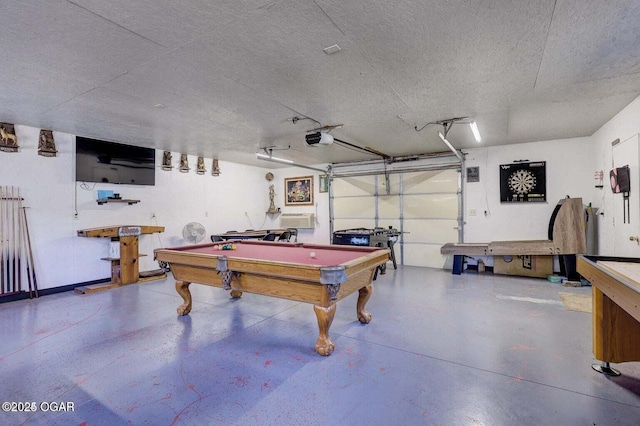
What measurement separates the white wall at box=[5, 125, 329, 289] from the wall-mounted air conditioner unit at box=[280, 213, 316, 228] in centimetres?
142

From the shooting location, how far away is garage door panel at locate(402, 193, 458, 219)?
255 inches

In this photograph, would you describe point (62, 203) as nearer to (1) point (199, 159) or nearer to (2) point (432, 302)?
(1) point (199, 159)

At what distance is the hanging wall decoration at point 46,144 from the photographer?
457 cm

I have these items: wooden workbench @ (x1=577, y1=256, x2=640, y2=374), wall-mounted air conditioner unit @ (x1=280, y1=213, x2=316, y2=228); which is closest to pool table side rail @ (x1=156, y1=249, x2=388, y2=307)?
wooden workbench @ (x1=577, y1=256, x2=640, y2=374)

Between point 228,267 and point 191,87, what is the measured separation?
75.7 inches

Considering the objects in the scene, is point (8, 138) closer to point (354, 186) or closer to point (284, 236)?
point (284, 236)

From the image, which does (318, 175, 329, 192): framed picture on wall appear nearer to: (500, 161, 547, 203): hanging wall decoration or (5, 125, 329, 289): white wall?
(5, 125, 329, 289): white wall

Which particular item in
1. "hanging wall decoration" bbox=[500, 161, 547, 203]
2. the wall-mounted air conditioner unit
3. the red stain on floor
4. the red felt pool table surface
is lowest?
the red stain on floor

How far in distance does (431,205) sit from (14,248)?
24.6 ft

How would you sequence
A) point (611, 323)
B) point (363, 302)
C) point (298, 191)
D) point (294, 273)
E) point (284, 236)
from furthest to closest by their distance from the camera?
point (298, 191), point (284, 236), point (363, 302), point (294, 273), point (611, 323)

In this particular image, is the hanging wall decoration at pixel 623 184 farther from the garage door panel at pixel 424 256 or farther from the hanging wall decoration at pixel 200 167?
the hanging wall decoration at pixel 200 167

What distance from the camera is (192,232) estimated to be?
19.1 feet

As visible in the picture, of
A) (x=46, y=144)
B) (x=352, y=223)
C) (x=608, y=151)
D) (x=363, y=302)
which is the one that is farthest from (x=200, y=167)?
(x=608, y=151)

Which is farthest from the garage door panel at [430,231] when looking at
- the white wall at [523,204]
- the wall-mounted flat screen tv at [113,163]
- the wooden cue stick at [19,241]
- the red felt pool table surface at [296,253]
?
the wooden cue stick at [19,241]
